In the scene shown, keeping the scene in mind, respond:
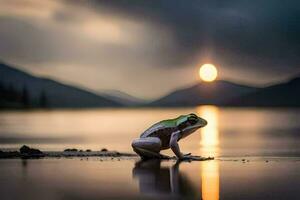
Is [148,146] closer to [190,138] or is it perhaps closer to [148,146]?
[148,146]

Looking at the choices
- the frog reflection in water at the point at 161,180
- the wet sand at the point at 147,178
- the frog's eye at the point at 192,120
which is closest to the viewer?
the wet sand at the point at 147,178

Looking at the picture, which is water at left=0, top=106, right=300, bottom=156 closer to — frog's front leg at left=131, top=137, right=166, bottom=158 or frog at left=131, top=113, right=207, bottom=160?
frog at left=131, top=113, right=207, bottom=160

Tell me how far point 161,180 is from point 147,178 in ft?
1.77

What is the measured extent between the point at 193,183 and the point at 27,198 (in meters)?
4.32

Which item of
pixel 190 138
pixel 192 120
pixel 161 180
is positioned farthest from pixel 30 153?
pixel 190 138

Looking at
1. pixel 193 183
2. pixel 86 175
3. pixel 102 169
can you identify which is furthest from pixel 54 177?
pixel 193 183

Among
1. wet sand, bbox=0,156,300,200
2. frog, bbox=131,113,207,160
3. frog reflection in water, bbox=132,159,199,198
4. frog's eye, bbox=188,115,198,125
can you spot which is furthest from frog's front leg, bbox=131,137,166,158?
frog's eye, bbox=188,115,198,125

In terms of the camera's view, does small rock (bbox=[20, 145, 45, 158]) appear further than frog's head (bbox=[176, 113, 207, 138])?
Yes

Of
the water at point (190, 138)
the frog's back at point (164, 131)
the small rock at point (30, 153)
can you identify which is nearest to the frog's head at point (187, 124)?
the frog's back at point (164, 131)

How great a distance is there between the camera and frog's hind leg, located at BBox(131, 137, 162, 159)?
78.2 feet

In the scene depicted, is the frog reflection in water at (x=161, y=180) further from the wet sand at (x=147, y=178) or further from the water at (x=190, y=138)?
the water at (x=190, y=138)

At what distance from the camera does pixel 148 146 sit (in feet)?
78.8

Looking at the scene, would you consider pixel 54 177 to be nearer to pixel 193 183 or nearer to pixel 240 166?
pixel 193 183

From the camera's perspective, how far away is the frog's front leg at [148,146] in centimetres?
2383
